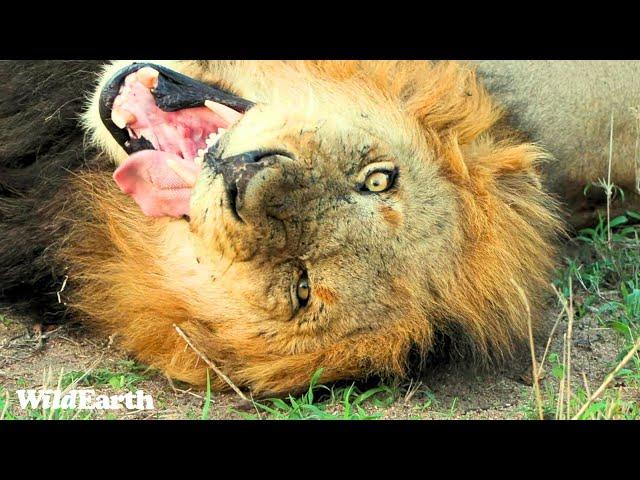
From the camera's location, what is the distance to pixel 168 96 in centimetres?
348

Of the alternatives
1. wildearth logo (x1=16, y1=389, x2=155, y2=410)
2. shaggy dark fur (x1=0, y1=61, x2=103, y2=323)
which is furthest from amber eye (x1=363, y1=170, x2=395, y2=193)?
shaggy dark fur (x1=0, y1=61, x2=103, y2=323)

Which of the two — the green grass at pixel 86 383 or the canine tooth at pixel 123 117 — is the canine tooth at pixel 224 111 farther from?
the green grass at pixel 86 383

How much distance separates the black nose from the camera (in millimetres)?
2914

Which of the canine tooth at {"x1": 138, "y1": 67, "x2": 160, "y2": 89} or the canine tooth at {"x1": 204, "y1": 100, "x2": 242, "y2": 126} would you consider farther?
the canine tooth at {"x1": 138, "y1": 67, "x2": 160, "y2": 89}

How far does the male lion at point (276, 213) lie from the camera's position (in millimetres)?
3104

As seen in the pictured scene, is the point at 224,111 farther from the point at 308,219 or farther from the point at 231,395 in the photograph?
the point at 231,395

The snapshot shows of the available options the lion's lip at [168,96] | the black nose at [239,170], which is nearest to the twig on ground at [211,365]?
the black nose at [239,170]

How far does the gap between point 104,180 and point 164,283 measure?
1.57 ft

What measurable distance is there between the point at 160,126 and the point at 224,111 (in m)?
0.27

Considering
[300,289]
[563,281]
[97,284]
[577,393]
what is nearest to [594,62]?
[563,281]

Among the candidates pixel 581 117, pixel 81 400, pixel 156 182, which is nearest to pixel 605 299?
pixel 581 117

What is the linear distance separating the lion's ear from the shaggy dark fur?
1143 millimetres

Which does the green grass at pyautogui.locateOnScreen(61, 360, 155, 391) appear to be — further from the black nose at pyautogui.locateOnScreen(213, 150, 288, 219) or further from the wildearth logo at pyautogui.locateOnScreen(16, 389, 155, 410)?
the black nose at pyautogui.locateOnScreen(213, 150, 288, 219)

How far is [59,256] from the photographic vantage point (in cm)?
367
